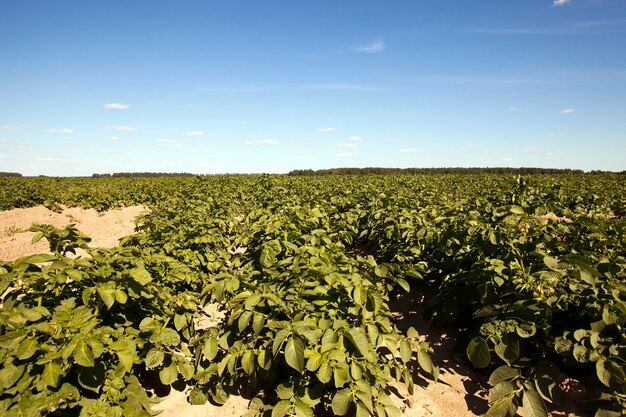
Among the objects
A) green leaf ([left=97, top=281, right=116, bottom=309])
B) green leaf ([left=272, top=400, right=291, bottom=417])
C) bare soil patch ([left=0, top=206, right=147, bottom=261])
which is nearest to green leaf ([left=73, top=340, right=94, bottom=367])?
green leaf ([left=97, top=281, right=116, bottom=309])

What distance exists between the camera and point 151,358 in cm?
252

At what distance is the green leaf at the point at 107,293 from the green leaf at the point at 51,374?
1.47ft

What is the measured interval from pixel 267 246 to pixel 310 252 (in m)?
0.57

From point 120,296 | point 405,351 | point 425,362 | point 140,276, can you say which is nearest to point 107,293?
point 120,296

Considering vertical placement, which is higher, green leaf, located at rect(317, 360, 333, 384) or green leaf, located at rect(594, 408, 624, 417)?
green leaf, located at rect(317, 360, 333, 384)

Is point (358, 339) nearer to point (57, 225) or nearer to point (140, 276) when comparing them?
point (140, 276)

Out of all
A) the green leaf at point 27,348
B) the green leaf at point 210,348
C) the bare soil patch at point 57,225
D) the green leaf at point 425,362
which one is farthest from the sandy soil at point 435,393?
the bare soil patch at point 57,225

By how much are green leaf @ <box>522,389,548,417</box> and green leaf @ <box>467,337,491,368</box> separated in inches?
11.9

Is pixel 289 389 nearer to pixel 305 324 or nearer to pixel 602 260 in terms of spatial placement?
pixel 305 324

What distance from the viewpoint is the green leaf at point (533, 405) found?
226cm

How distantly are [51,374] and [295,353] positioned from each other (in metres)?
1.47

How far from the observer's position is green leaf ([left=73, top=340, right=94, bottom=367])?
2016mm

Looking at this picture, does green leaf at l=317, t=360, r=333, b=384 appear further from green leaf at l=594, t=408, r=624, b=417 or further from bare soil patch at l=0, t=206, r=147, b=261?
bare soil patch at l=0, t=206, r=147, b=261

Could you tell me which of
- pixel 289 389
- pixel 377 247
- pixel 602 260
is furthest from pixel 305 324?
pixel 377 247
